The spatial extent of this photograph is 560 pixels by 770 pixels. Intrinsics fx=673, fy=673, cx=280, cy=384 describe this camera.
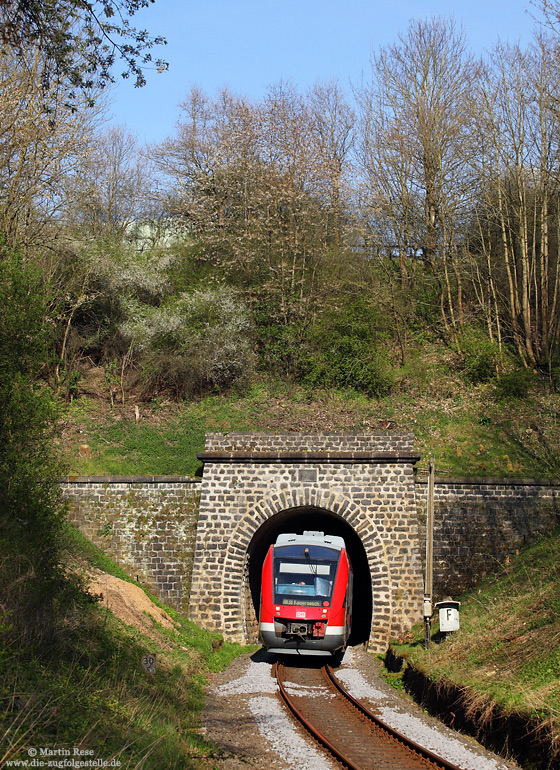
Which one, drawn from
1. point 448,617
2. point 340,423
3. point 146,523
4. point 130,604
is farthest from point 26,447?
point 340,423

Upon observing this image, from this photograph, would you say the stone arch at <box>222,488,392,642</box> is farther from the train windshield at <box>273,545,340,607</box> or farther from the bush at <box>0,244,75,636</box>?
the bush at <box>0,244,75,636</box>

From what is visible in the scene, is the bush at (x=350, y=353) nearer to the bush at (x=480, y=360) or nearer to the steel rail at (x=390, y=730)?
the bush at (x=480, y=360)

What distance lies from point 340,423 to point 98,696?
14.8 m

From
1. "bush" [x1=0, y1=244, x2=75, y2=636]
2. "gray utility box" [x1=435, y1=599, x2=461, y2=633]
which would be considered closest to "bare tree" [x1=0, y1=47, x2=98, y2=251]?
"bush" [x1=0, y1=244, x2=75, y2=636]

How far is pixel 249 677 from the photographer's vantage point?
12977mm

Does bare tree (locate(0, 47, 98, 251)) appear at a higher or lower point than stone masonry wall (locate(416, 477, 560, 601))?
higher

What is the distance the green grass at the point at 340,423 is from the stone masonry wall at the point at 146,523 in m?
1.00

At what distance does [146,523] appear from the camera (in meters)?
17.8

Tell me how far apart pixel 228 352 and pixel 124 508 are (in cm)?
815

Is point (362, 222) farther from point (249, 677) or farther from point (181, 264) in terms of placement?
point (249, 677)

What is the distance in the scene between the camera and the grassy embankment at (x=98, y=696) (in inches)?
232

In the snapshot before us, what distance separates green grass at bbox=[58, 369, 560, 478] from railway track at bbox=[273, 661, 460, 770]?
7707 mm

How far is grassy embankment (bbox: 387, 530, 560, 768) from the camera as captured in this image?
8.06 metres

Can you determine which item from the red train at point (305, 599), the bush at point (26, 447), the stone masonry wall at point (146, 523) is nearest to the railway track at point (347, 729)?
the red train at point (305, 599)
